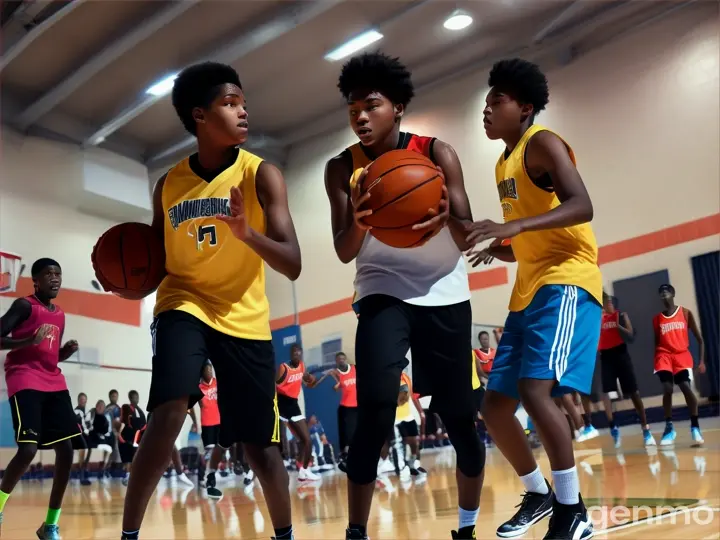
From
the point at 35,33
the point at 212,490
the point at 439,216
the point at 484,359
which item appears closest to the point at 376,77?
the point at 439,216

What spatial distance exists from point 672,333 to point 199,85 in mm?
7039

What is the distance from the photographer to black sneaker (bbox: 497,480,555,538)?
2.67m

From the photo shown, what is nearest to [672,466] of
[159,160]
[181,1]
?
[181,1]

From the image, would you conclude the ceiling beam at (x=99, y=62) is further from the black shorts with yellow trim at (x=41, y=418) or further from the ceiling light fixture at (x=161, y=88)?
the black shorts with yellow trim at (x=41, y=418)

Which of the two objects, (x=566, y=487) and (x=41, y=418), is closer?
(x=566, y=487)

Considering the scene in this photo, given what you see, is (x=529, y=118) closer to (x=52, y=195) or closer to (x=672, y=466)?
(x=672, y=466)

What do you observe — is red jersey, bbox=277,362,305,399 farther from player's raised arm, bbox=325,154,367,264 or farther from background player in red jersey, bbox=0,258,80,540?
player's raised arm, bbox=325,154,367,264

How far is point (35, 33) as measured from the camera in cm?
960

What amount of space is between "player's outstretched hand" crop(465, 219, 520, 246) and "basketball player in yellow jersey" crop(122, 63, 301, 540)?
58 centimetres

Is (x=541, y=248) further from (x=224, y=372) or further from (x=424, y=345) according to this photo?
(x=224, y=372)

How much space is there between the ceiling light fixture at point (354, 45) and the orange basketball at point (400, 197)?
31.3 ft

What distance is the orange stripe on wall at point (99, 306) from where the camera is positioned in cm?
1235

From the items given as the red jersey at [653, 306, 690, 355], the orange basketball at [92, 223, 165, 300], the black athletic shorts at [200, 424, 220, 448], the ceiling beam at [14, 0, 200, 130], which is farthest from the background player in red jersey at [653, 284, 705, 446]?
the ceiling beam at [14, 0, 200, 130]

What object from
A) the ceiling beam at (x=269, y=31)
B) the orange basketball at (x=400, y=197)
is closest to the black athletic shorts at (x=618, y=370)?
the ceiling beam at (x=269, y=31)
